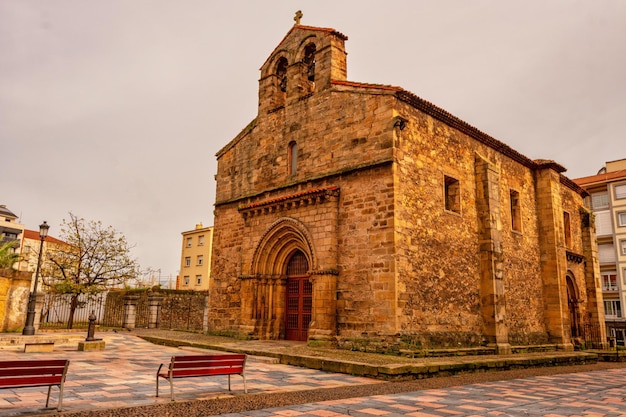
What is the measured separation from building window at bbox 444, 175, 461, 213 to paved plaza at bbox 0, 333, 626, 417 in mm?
5851

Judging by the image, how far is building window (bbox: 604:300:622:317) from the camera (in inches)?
1529

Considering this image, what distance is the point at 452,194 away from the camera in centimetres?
1565

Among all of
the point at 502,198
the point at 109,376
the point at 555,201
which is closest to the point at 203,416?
the point at 109,376

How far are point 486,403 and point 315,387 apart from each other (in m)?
2.77

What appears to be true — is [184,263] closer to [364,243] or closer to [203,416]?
[364,243]

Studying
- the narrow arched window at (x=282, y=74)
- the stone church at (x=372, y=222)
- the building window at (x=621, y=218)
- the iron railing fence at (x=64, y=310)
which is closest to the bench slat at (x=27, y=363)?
the stone church at (x=372, y=222)

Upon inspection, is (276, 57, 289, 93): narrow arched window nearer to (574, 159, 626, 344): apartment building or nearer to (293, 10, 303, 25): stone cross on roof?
(293, 10, 303, 25): stone cross on roof

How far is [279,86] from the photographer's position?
18266 millimetres

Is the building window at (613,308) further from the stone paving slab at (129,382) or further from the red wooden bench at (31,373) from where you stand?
the red wooden bench at (31,373)

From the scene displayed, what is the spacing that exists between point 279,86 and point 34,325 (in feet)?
40.4

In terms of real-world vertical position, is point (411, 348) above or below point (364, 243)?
below

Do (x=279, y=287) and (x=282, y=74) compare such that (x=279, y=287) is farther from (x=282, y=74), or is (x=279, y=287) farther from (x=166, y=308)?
(x=166, y=308)

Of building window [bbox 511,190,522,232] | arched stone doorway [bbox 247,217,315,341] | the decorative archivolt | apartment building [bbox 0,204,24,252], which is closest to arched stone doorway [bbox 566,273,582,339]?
building window [bbox 511,190,522,232]

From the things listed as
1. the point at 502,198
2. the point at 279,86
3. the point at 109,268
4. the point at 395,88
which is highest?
the point at 279,86
